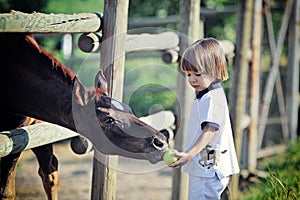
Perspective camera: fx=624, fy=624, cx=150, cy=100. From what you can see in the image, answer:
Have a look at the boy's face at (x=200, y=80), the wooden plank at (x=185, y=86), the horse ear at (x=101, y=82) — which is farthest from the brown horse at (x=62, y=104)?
the wooden plank at (x=185, y=86)

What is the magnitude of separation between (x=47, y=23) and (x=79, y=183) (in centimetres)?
291

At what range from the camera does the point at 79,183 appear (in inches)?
223

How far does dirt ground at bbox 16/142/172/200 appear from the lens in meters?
5.19

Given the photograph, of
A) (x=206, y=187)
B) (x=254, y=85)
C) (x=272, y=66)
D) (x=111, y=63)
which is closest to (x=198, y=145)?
(x=206, y=187)

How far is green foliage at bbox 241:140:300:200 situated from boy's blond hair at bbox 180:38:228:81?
79 centimetres

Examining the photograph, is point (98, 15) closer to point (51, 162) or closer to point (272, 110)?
point (51, 162)

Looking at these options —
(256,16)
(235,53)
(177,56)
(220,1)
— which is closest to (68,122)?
(177,56)

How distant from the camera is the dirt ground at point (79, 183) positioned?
17.0ft

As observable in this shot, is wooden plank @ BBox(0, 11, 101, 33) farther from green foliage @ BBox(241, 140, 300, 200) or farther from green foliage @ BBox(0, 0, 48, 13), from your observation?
green foliage @ BBox(0, 0, 48, 13)

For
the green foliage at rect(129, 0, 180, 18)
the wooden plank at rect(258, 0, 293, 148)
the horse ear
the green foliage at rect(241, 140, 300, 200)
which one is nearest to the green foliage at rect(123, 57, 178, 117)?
the green foliage at rect(129, 0, 180, 18)

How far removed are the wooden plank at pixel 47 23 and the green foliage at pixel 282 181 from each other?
1.29m

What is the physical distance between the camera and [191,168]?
295 centimetres

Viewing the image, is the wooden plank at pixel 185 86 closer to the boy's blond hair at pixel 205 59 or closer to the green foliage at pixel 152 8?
the boy's blond hair at pixel 205 59

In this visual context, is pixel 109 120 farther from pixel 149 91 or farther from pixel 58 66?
pixel 149 91
